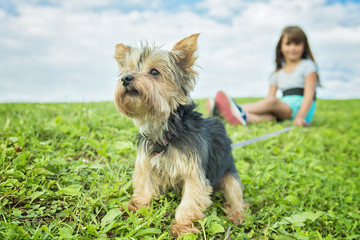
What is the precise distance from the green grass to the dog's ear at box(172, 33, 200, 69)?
2.40ft

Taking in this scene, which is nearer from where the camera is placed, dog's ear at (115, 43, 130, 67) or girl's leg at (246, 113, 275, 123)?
dog's ear at (115, 43, 130, 67)

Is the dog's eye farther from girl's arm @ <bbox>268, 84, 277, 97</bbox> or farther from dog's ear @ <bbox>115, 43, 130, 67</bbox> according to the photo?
girl's arm @ <bbox>268, 84, 277, 97</bbox>

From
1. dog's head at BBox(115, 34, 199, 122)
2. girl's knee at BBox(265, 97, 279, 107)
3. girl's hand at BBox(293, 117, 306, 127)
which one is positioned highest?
dog's head at BBox(115, 34, 199, 122)

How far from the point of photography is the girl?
25.9ft

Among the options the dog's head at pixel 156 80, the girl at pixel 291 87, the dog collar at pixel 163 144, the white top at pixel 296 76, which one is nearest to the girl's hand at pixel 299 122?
the girl at pixel 291 87

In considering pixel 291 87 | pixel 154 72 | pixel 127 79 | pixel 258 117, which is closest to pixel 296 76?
pixel 291 87

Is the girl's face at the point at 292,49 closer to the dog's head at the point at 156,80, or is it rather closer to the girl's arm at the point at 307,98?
the girl's arm at the point at 307,98

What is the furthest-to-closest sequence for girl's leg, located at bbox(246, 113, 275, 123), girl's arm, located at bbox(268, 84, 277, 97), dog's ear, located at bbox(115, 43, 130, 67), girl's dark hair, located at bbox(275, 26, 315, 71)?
girl's arm, located at bbox(268, 84, 277, 97) < girl's dark hair, located at bbox(275, 26, 315, 71) < girl's leg, located at bbox(246, 113, 275, 123) < dog's ear, located at bbox(115, 43, 130, 67)

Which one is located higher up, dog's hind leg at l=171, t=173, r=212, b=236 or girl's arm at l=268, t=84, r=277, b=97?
girl's arm at l=268, t=84, r=277, b=97

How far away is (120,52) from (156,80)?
0.66 metres

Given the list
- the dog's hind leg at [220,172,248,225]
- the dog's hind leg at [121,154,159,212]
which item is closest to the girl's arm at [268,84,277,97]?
the dog's hind leg at [220,172,248,225]

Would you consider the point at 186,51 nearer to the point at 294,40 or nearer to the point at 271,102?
the point at 271,102

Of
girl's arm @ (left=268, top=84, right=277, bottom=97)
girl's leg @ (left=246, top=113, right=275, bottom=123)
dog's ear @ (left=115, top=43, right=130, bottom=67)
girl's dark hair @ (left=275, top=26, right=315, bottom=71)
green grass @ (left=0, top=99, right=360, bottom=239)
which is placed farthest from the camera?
girl's arm @ (left=268, top=84, right=277, bottom=97)

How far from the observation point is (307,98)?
26.0 ft
